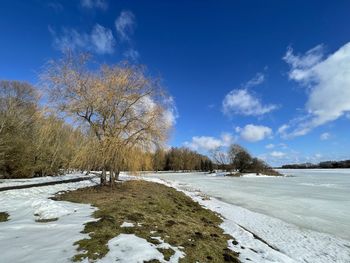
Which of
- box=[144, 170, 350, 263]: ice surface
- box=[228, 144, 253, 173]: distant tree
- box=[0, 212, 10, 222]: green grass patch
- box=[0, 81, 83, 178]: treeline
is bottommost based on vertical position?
box=[144, 170, 350, 263]: ice surface

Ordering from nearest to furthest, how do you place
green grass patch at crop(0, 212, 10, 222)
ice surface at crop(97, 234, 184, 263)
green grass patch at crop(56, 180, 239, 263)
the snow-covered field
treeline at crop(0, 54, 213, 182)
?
ice surface at crop(97, 234, 184, 263), the snow-covered field, green grass patch at crop(56, 180, 239, 263), green grass patch at crop(0, 212, 10, 222), treeline at crop(0, 54, 213, 182)

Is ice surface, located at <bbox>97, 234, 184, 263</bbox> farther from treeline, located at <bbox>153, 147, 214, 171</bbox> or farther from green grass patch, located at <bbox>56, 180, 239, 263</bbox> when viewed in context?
treeline, located at <bbox>153, 147, 214, 171</bbox>

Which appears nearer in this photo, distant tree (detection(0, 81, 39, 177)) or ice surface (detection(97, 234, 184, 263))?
ice surface (detection(97, 234, 184, 263))

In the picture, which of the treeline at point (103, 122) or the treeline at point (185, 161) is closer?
the treeline at point (103, 122)

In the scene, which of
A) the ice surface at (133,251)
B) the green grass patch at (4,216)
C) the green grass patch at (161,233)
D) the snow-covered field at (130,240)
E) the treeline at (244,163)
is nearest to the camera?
the ice surface at (133,251)

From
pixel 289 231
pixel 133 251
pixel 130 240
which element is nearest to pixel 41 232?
pixel 130 240

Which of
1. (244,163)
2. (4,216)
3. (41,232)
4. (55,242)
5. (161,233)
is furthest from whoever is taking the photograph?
(244,163)

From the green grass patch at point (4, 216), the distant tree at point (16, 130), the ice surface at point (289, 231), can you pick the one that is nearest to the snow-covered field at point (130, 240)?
the ice surface at point (289, 231)

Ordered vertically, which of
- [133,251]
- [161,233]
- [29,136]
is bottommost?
[133,251]

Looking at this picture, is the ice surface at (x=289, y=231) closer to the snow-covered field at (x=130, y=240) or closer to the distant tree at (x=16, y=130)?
the snow-covered field at (x=130, y=240)

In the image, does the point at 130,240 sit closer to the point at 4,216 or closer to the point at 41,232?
the point at 41,232

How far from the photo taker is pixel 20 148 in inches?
1037

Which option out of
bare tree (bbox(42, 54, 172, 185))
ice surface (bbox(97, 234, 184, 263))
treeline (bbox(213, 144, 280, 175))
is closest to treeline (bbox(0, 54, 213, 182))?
bare tree (bbox(42, 54, 172, 185))

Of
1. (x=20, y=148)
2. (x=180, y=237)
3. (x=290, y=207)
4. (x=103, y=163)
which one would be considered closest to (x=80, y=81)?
(x=103, y=163)
